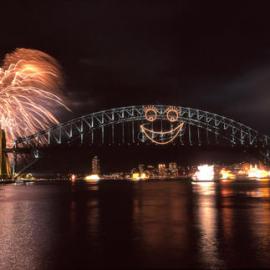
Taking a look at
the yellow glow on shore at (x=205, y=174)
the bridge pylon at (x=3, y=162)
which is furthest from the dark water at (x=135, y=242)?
the yellow glow on shore at (x=205, y=174)

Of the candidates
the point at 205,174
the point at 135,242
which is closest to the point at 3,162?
the point at 205,174

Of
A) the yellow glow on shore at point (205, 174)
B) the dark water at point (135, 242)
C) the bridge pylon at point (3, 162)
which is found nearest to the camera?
the dark water at point (135, 242)

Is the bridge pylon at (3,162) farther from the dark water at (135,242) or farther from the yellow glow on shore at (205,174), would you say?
the dark water at (135,242)

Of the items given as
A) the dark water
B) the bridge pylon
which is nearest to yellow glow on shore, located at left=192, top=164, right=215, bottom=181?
the bridge pylon

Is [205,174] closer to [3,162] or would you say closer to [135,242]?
[3,162]

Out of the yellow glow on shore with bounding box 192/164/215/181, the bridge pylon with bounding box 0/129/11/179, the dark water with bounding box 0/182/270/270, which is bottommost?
the dark water with bounding box 0/182/270/270

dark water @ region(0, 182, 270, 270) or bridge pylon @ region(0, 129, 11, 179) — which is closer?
dark water @ region(0, 182, 270, 270)

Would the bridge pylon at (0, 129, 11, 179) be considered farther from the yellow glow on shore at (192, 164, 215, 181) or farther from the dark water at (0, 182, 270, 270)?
the dark water at (0, 182, 270, 270)

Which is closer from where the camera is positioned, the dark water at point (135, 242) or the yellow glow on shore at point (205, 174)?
the dark water at point (135, 242)

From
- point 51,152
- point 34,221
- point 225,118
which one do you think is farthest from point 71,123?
point 34,221

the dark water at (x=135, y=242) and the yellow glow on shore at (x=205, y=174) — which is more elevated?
the yellow glow on shore at (x=205, y=174)

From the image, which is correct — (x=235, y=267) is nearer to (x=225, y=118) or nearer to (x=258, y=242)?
(x=258, y=242)
